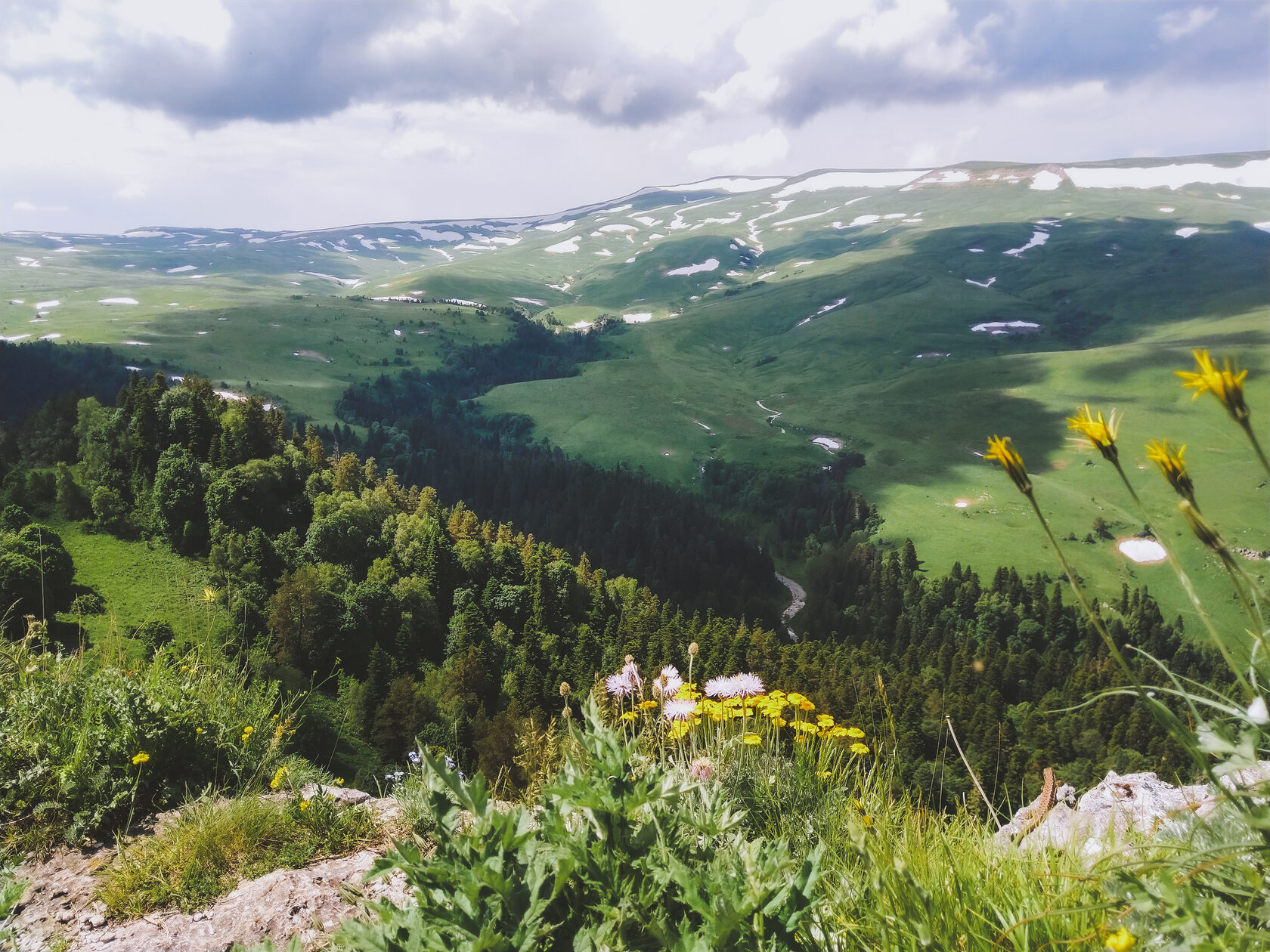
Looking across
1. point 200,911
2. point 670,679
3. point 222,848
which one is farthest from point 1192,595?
point 222,848

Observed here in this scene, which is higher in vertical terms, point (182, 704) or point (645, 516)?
point (182, 704)

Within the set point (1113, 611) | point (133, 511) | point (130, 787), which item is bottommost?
point (1113, 611)

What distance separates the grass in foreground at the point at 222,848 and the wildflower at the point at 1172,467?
667 cm

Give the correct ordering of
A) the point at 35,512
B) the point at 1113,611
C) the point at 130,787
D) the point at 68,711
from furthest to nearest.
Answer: the point at 1113,611
the point at 35,512
the point at 68,711
the point at 130,787

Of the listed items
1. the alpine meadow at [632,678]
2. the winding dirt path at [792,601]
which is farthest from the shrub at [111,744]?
the winding dirt path at [792,601]

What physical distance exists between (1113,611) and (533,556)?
100238mm

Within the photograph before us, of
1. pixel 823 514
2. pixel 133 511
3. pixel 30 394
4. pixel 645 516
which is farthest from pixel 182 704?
pixel 30 394

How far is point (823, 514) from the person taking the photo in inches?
6073

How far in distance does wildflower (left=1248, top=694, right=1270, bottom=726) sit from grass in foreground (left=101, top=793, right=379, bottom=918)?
6549 millimetres

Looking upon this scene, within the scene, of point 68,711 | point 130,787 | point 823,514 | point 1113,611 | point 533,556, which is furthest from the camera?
point 823,514

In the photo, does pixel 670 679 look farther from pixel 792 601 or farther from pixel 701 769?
pixel 792 601

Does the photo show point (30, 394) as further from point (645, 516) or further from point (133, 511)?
point (645, 516)

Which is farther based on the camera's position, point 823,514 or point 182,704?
point 823,514

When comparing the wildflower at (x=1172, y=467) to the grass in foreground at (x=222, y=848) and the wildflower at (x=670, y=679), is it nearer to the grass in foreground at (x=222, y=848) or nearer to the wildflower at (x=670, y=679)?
the wildflower at (x=670, y=679)
